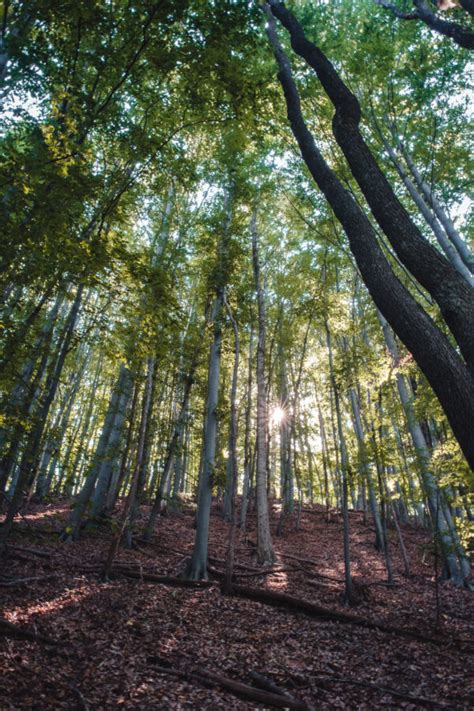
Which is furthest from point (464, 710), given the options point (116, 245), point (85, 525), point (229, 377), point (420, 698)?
point (229, 377)

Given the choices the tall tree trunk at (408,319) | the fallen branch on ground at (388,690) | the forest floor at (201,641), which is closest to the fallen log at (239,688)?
the forest floor at (201,641)

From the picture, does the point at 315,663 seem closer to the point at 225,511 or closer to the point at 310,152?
the point at 310,152

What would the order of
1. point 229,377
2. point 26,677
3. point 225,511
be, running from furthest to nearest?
point 229,377 < point 225,511 < point 26,677

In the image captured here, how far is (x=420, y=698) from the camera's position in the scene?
13.9 ft

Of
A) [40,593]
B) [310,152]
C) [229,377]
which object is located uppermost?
[229,377]

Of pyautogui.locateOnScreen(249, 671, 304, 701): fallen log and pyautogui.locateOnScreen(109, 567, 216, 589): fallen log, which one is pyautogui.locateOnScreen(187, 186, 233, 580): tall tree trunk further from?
pyautogui.locateOnScreen(249, 671, 304, 701): fallen log

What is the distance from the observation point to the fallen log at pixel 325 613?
6.16m

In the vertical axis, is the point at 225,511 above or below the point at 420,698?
above

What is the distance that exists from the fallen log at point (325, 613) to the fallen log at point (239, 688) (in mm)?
3180

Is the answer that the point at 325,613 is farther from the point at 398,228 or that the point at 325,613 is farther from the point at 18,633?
the point at 398,228

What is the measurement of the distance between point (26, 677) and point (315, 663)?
373 cm

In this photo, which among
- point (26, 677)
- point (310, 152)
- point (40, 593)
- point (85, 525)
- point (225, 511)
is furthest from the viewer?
point (225, 511)

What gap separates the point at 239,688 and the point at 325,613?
134 inches

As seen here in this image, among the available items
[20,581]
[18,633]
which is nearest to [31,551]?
[20,581]
